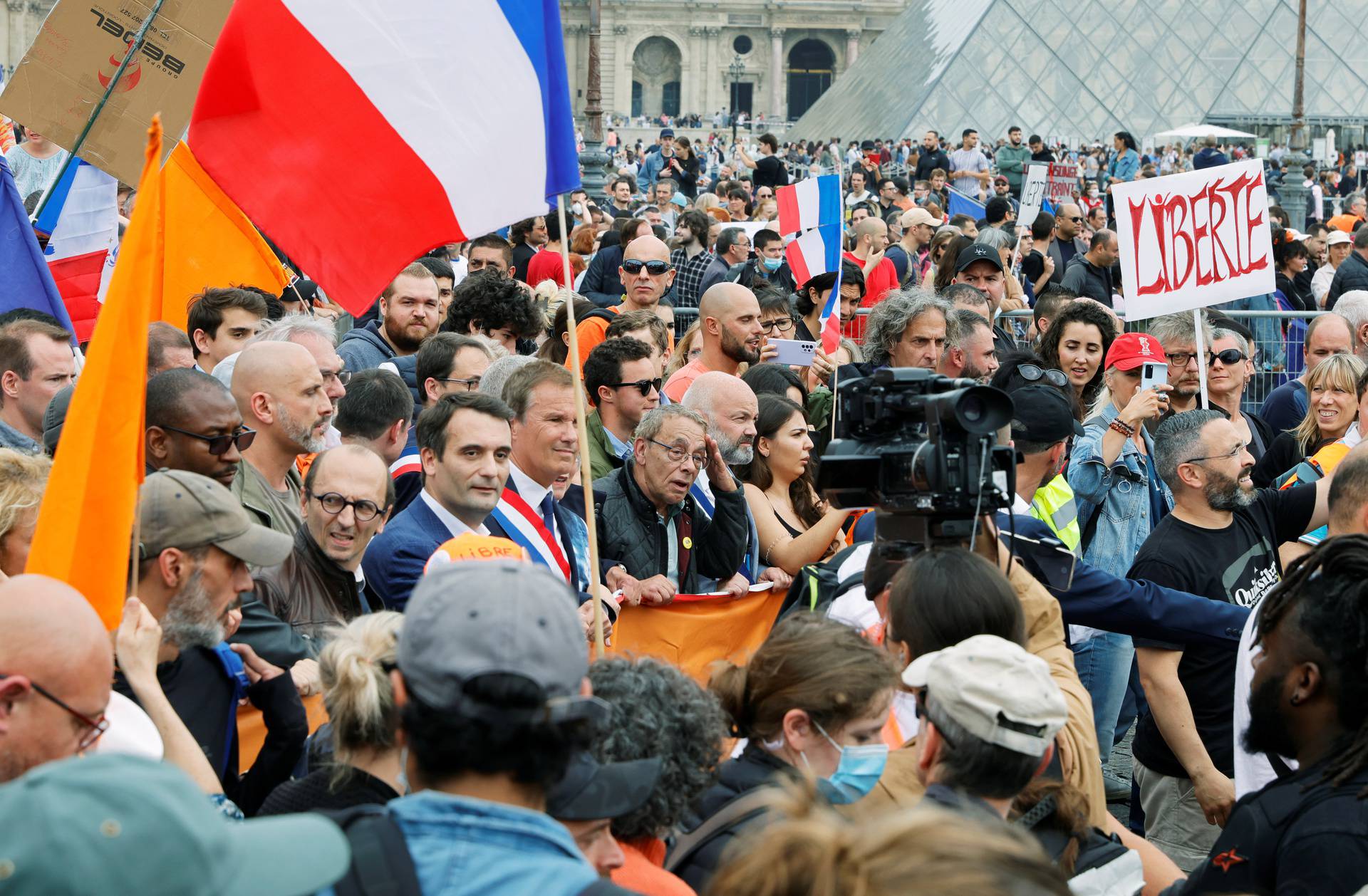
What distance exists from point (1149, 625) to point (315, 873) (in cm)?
274

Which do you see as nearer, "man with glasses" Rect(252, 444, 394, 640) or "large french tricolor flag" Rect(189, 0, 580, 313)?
"man with glasses" Rect(252, 444, 394, 640)

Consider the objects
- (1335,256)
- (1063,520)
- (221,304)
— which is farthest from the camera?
(1335,256)

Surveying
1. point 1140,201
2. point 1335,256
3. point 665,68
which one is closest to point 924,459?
point 1140,201

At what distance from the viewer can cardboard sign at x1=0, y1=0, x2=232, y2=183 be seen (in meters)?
5.61

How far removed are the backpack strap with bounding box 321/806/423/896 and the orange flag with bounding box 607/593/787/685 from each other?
249 cm

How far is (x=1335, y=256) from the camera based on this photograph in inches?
496

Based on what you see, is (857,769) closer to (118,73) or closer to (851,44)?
(118,73)

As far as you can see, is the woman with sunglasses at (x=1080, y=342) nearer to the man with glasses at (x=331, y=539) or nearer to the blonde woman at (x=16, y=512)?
the man with glasses at (x=331, y=539)

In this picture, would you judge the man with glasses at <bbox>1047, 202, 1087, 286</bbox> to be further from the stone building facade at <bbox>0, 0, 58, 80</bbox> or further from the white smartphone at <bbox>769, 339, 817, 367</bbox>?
the stone building facade at <bbox>0, 0, 58, 80</bbox>

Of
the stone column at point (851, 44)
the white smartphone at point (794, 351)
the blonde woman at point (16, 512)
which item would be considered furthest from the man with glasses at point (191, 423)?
the stone column at point (851, 44)

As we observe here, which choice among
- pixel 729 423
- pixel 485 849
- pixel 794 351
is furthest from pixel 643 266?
pixel 485 849

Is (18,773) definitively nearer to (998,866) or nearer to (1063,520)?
(998,866)

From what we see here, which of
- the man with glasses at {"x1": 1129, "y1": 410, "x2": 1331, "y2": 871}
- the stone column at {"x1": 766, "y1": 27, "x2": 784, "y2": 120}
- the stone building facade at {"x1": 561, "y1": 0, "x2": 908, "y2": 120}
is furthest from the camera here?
the stone building facade at {"x1": 561, "y1": 0, "x2": 908, "y2": 120}

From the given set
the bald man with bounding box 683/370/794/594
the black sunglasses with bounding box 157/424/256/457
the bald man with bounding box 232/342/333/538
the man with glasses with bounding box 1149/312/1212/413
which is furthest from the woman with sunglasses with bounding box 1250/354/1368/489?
the black sunglasses with bounding box 157/424/256/457
